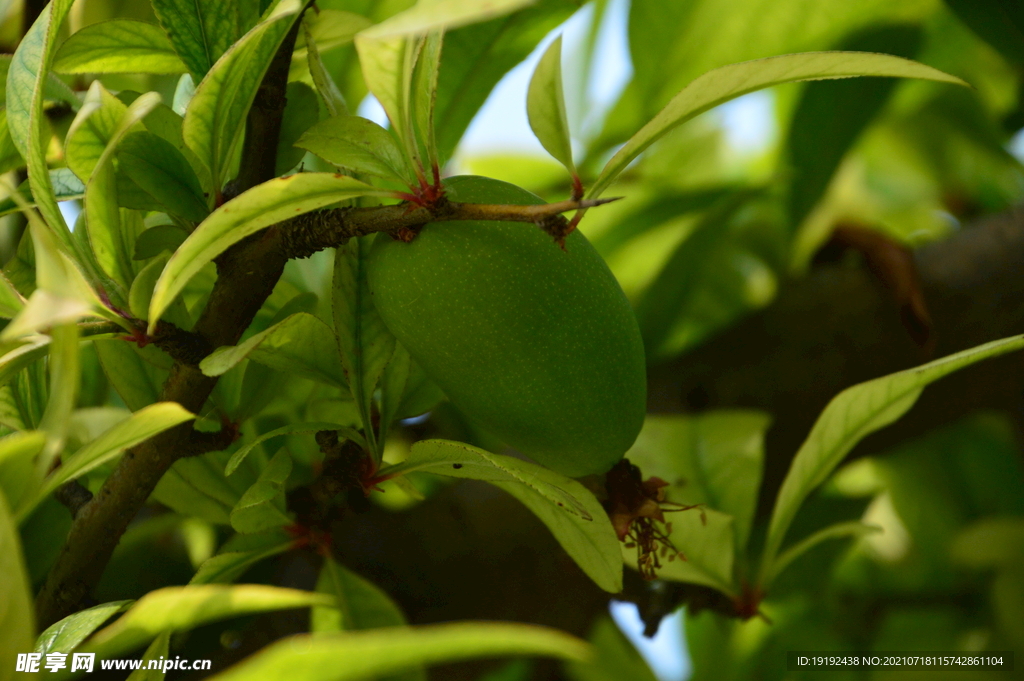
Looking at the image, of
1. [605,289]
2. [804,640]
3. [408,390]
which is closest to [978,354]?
[605,289]

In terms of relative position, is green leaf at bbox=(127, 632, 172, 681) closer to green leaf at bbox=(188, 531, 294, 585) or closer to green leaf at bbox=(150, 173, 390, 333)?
green leaf at bbox=(188, 531, 294, 585)

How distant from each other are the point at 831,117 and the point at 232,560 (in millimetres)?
645

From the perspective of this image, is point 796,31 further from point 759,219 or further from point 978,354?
point 978,354

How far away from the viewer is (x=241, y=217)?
0.28 meters

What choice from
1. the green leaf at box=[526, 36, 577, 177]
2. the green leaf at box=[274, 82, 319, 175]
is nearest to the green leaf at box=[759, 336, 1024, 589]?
the green leaf at box=[526, 36, 577, 177]

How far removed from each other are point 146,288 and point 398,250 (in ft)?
0.36

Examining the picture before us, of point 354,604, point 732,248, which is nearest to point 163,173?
point 354,604

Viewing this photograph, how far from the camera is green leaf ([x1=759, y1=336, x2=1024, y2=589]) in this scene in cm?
37

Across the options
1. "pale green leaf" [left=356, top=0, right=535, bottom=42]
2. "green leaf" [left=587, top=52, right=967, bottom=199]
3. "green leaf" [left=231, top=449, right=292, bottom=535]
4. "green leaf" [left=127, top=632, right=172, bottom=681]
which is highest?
"green leaf" [left=587, top=52, right=967, bottom=199]

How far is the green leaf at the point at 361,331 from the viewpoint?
1.16 feet

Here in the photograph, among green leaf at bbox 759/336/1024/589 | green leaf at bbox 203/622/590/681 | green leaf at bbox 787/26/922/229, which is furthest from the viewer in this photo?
green leaf at bbox 787/26/922/229

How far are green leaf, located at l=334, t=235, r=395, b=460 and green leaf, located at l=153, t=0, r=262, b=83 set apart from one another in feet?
0.36

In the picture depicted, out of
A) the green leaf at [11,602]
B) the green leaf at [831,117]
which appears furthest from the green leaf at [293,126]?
the green leaf at [831,117]

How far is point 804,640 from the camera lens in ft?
2.53
